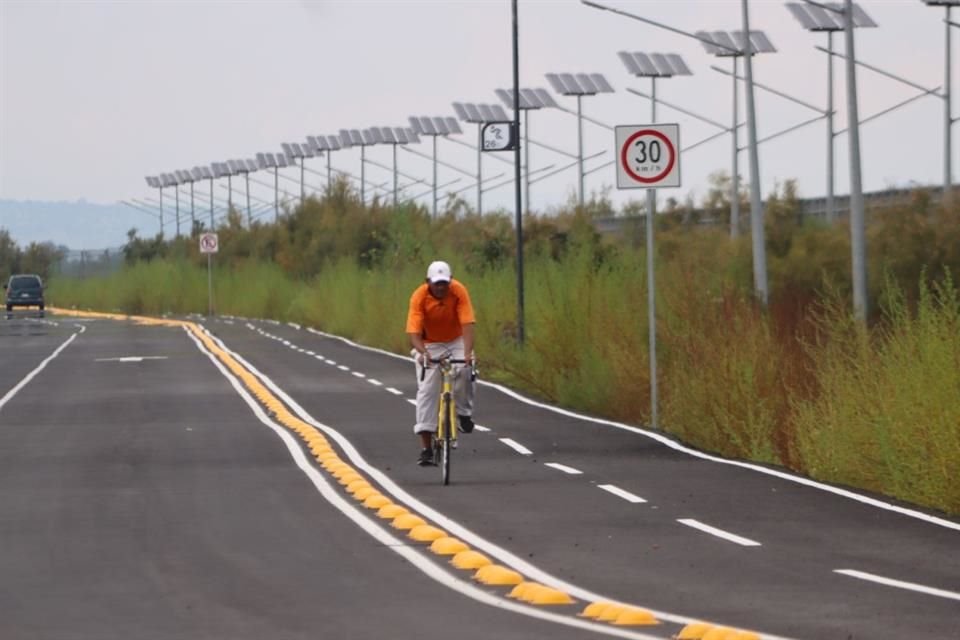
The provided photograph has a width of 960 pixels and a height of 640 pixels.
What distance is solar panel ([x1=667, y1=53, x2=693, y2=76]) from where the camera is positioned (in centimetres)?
6738

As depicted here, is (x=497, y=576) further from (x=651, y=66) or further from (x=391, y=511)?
(x=651, y=66)

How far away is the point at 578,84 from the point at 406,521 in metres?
65.0

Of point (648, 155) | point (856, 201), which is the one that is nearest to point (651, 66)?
point (856, 201)

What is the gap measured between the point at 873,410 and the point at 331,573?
22.4 feet

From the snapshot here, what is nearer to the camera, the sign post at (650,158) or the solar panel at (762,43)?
the sign post at (650,158)

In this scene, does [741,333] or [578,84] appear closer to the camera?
[741,333]

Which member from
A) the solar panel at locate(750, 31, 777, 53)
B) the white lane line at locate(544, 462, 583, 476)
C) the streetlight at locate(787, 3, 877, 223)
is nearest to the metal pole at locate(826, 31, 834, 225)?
the streetlight at locate(787, 3, 877, 223)

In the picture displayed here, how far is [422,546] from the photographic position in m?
13.5

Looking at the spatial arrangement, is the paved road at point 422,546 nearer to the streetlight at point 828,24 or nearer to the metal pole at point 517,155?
the metal pole at point 517,155

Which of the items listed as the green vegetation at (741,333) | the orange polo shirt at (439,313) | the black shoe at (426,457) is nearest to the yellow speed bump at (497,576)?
the green vegetation at (741,333)

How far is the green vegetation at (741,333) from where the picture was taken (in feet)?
55.8

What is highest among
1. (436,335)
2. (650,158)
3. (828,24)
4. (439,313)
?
(828,24)

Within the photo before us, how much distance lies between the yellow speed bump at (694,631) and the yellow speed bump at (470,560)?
8.41ft

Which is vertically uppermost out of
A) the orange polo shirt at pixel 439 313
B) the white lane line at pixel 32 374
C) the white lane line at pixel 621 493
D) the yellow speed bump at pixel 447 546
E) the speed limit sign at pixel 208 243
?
the speed limit sign at pixel 208 243
